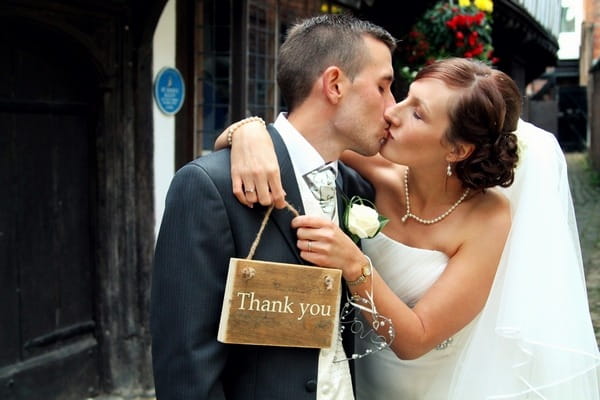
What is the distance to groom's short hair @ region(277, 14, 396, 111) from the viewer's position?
2.05 m

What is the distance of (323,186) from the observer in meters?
2.04

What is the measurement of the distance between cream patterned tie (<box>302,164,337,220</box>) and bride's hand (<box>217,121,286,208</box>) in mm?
168

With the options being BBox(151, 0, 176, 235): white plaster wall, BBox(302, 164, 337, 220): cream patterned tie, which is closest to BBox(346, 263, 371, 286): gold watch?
BBox(302, 164, 337, 220): cream patterned tie

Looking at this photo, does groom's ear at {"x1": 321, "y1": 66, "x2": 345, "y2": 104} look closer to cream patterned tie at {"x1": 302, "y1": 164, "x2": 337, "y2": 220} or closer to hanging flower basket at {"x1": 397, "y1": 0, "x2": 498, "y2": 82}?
cream patterned tie at {"x1": 302, "y1": 164, "x2": 337, "y2": 220}

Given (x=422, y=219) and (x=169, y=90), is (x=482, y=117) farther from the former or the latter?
(x=169, y=90)

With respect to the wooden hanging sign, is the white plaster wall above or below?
above

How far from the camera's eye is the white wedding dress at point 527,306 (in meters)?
2.33

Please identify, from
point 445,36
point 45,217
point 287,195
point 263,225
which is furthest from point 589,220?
point 263,225

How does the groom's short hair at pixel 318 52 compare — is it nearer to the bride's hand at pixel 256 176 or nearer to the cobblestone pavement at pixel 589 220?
the bride's hand at pixel 256 176

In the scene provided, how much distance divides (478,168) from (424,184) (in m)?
0.22

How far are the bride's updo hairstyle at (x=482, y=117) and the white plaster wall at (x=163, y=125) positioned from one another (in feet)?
9.65

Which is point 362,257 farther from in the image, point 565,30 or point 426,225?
point 565,30

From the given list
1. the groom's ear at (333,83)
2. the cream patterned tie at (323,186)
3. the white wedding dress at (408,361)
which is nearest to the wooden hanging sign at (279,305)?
the cream patterned tie at (323,186)

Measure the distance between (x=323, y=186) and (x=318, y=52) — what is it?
38 cm
